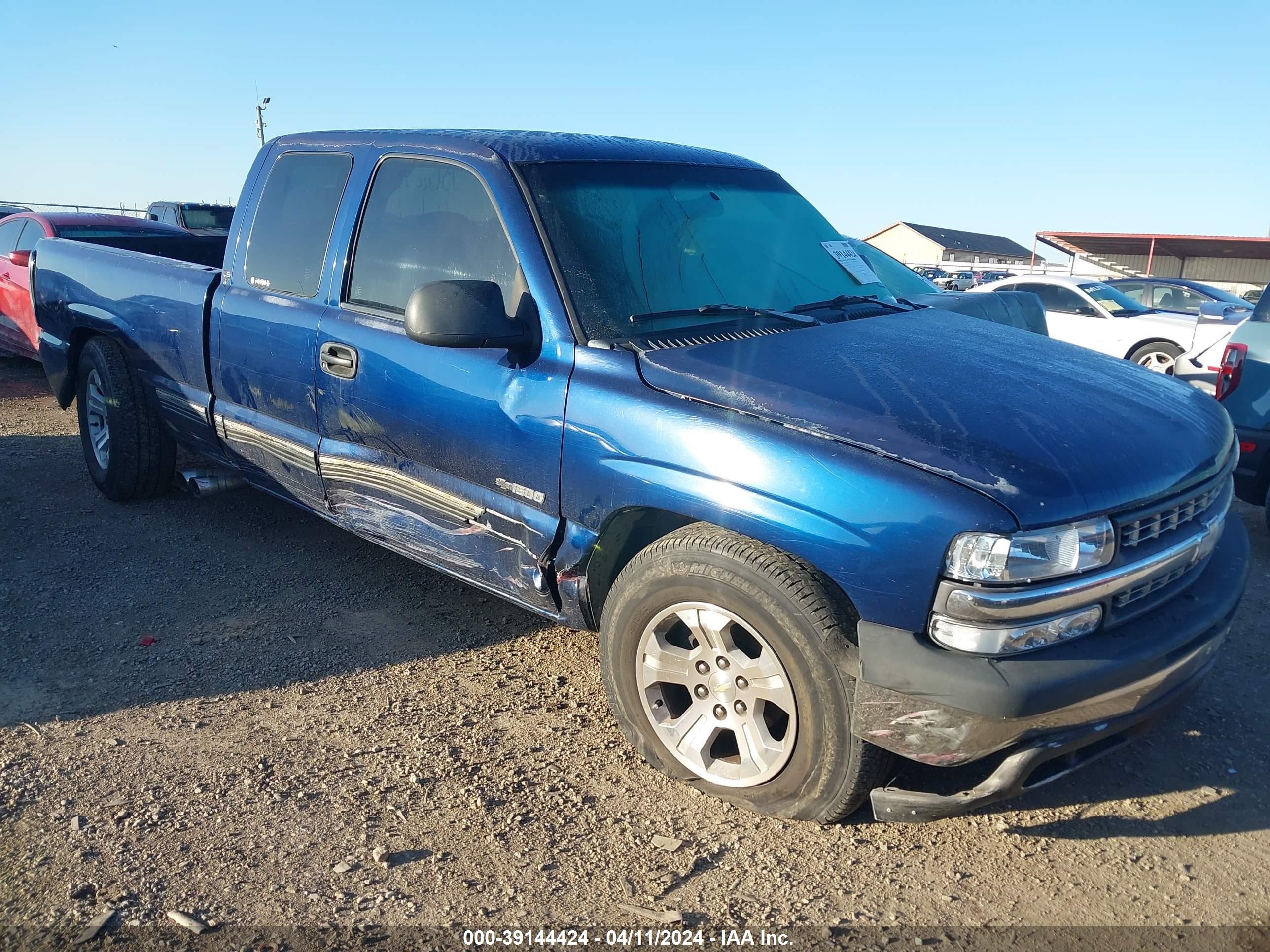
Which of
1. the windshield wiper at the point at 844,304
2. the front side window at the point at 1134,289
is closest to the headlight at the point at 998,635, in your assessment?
the windshield wiper at the point at 844,304

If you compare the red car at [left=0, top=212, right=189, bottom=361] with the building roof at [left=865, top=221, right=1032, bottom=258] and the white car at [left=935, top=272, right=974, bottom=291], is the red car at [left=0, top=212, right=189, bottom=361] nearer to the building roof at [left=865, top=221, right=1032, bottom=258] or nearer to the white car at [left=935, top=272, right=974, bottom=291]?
the white car at [left=935, top=272, right=974, bottom=291]

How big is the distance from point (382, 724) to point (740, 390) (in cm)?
171

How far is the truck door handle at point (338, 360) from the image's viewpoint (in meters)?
3.65

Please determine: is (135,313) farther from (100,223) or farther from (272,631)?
(100,223)

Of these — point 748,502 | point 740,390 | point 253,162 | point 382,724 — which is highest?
point 253,162

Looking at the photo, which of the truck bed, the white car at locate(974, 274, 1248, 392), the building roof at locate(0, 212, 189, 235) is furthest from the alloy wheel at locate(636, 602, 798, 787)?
the white car at locate(974, 274, 1248, 392)

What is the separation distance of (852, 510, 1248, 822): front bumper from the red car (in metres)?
7.39

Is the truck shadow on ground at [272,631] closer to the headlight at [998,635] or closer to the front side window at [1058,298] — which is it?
the headlight at [998,635]

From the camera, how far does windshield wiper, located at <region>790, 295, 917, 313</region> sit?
3.54 meters

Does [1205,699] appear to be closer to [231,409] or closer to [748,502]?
[748,502]

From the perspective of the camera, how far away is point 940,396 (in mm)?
2703

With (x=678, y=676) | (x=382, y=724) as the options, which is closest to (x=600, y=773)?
(x=678, y=676)

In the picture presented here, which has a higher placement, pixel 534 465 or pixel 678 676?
pixel 534 465

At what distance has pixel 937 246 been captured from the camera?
66438 mm
